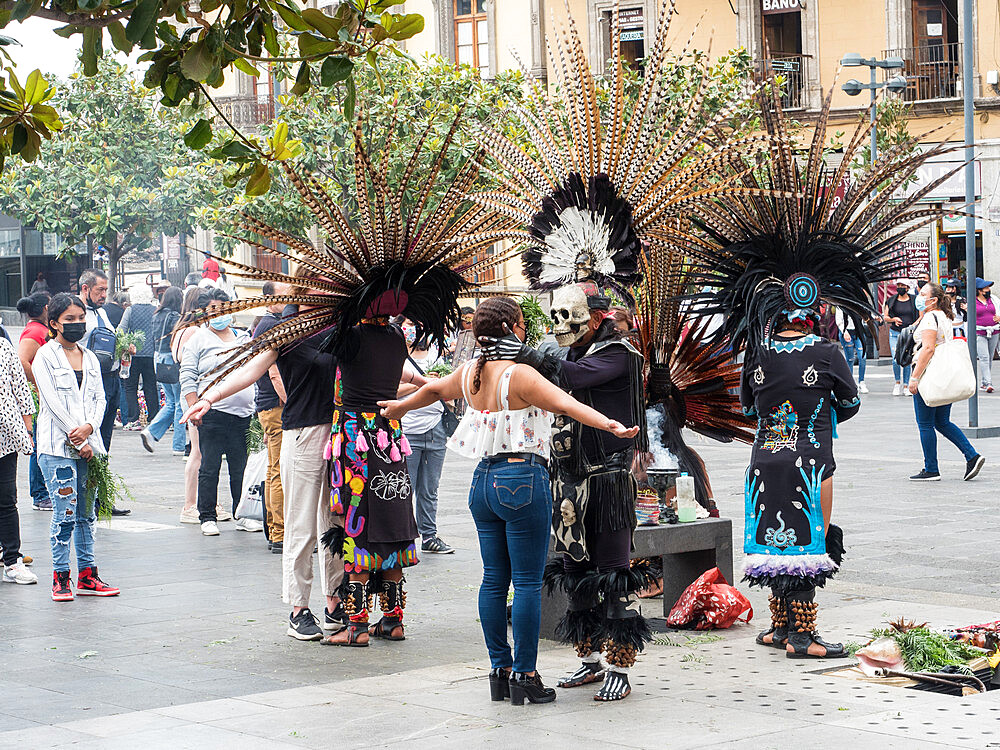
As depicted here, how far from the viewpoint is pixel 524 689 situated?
626 cm

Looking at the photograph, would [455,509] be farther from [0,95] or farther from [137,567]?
[0,95]

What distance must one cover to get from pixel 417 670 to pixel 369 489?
40.0 inches

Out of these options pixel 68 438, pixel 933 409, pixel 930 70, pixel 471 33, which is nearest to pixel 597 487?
pixel 68 438

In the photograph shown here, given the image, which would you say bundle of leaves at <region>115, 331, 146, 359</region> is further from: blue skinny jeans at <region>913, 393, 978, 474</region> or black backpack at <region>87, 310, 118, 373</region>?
blue skinny jeans at <region>913, 393, 978, 474</region>

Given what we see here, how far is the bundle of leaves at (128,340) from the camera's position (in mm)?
18227

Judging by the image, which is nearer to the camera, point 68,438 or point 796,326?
point 796,326

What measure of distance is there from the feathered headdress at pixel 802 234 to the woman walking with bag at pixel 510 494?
1.66 m

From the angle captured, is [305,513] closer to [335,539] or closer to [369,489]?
[335,539]

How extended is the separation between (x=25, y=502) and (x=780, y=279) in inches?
339

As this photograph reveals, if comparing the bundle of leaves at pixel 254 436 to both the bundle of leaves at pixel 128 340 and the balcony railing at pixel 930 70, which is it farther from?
the balcony railing at pixel 930 70

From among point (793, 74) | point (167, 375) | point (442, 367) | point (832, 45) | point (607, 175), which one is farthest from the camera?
point (793, 74)

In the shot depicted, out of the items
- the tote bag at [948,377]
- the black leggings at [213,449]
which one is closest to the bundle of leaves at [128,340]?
the black leggings at [213,449]

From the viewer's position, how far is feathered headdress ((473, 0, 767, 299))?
720cm

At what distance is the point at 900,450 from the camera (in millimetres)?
16094
